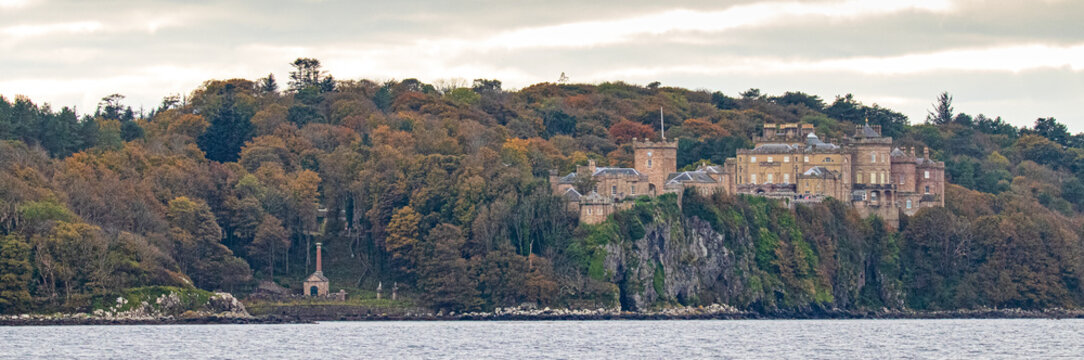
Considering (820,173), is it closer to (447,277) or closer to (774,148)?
(774,148)

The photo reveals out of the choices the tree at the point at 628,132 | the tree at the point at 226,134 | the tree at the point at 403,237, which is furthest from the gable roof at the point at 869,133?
the tree at the point at 226,134

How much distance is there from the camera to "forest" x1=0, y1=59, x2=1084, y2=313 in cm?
9138

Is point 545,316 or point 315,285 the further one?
point 315,285

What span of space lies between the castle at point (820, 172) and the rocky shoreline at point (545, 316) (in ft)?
28.0

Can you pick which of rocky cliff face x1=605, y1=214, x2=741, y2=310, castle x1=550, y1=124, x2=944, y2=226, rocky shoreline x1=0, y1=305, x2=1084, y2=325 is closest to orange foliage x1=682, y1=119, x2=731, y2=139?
castle x1=550, y1=124, x2=944, y2=226

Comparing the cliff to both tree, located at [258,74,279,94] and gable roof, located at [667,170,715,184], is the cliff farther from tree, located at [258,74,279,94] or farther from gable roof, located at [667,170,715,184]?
tree, located at [258,74,279,94]

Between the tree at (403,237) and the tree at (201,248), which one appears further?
the tree at (403,237)

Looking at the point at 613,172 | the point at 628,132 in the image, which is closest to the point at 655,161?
the point at 613,172

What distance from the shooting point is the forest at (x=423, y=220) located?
91375 mm

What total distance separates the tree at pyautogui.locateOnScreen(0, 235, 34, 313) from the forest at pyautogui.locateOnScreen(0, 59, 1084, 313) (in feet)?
0.34

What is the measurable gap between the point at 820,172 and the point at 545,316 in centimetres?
2707

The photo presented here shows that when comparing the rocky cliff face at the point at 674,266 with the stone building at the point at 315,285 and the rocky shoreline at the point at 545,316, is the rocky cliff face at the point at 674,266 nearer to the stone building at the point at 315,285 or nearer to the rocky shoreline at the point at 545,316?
the rocky shoreline at the point at 545,316

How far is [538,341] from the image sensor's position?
75.6 m

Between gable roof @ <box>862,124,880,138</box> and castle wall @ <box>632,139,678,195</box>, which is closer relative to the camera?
castle wall @ <box>632,139,678,195</box>
